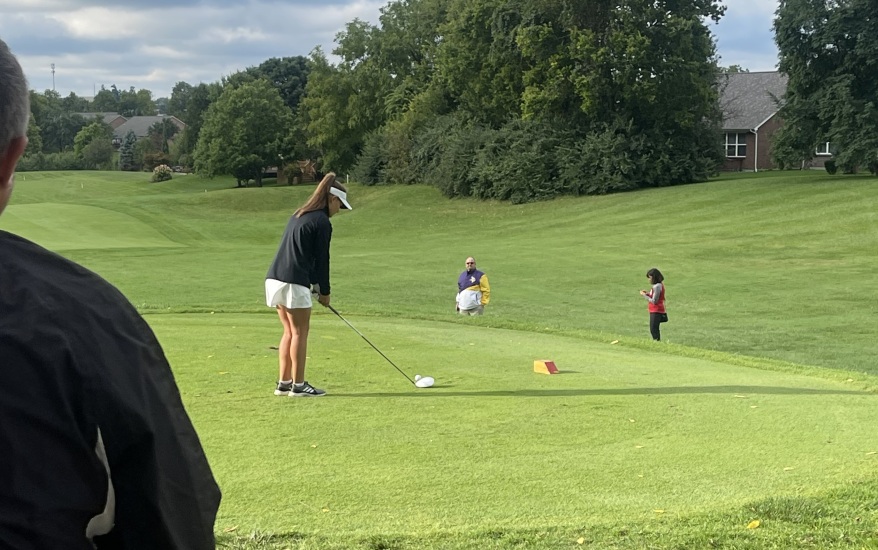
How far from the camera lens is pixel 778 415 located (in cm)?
805

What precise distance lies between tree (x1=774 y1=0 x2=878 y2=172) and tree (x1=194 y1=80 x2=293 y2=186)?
45182mm

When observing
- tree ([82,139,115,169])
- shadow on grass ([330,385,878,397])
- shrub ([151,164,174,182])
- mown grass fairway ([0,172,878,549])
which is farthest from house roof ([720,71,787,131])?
tree ([82,139,115,169])

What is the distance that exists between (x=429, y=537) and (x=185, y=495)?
303 centimetres

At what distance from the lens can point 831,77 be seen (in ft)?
156

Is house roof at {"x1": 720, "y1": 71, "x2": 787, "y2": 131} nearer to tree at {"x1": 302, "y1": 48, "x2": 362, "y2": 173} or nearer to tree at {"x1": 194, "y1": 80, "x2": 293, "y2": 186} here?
tree at {"x1": 302, "y1": 48, "x2": 362, "y2": 173}

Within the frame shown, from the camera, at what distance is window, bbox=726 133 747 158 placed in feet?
252

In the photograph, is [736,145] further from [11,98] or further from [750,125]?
[11,98]

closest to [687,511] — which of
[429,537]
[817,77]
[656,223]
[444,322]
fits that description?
[429,537]

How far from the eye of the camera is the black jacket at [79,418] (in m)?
1.67

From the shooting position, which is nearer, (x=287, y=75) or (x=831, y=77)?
(x=831, y=77)

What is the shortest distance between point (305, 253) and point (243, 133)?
73.0 meters

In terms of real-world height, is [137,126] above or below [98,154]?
above

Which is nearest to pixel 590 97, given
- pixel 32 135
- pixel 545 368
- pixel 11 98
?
pixel 32 135

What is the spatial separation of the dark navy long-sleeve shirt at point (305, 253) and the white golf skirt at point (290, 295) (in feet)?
0.15
